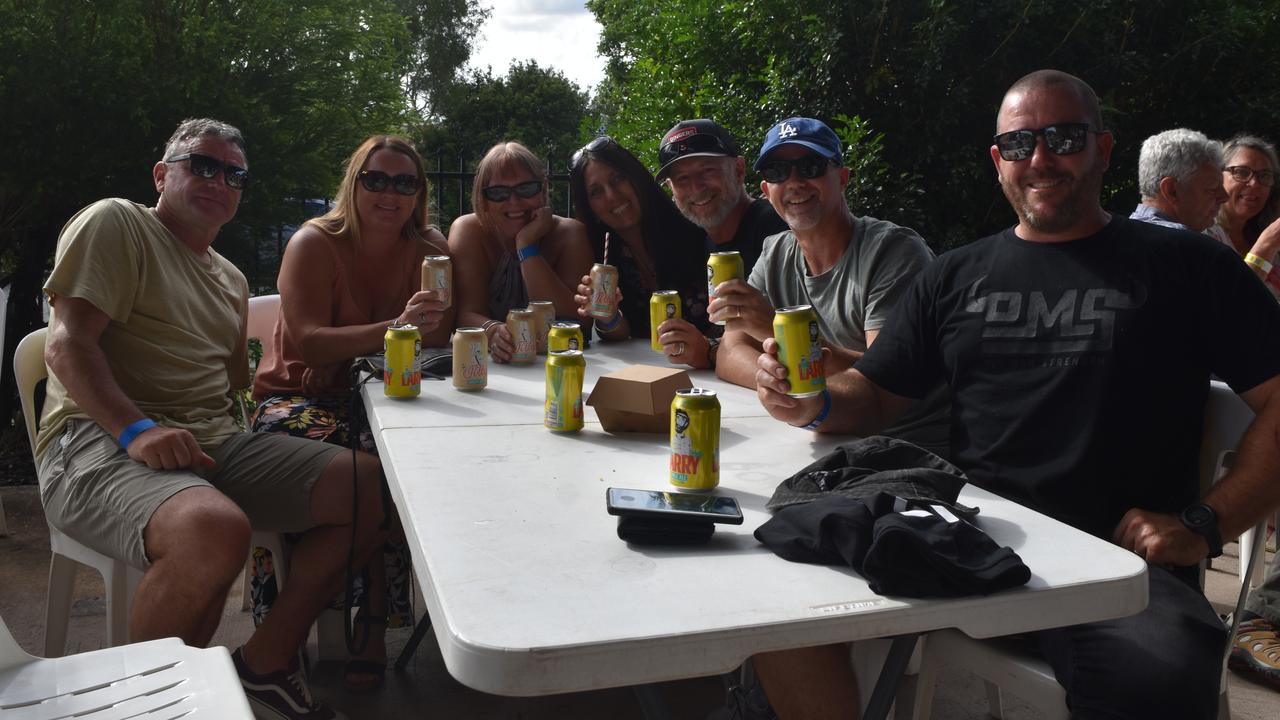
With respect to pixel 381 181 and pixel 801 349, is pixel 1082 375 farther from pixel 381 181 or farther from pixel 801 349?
pixel 381 181

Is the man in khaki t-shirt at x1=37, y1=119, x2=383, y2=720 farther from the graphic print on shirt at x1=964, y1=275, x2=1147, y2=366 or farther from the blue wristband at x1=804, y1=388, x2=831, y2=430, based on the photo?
the graphic print on shirt at x1=964, y1=275, x2=1147, y2=366

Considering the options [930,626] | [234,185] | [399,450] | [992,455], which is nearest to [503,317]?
[234,185]

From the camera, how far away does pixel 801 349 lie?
2053mm

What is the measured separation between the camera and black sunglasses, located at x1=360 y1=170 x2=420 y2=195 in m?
3.26

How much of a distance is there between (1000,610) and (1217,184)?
344cm

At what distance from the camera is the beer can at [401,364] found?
2549 mm

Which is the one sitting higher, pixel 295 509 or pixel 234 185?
pixel 234 185

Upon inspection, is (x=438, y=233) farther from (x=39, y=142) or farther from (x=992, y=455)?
(x=39, y=142)

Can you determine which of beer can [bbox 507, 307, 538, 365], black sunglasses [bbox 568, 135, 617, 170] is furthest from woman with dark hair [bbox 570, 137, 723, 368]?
beer can [bbox 507, 307, 538, 365]

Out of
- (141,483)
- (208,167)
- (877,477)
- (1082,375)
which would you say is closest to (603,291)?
(208,167)

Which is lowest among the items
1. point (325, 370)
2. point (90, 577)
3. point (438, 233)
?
point (90, 577)

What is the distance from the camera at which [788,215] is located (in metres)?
2.85

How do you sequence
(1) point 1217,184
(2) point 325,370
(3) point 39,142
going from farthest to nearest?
(3) point 39,142 → (1) point 1217,184 → (2) point 325,370

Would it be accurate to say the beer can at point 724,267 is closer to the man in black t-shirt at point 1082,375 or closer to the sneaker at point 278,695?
the man in black t-shirt at point 1082,375
